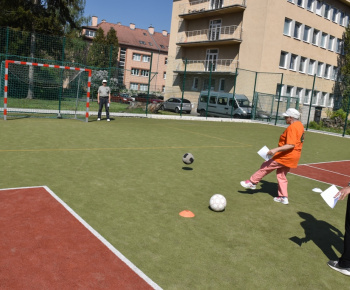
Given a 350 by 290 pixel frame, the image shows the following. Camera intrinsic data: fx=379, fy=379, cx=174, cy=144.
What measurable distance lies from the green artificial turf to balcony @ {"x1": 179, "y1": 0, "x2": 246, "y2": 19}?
30.5 metres

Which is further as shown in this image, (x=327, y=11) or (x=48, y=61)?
(x=327, y=11)

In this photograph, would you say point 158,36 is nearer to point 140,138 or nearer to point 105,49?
point 105,49

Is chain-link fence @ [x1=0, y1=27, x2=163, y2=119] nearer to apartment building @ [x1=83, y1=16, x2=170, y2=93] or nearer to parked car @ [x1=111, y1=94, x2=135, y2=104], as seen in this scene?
parked car @ [x1=111, y1=94, x2=135, y2=104]

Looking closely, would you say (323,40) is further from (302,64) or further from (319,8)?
(302,64)

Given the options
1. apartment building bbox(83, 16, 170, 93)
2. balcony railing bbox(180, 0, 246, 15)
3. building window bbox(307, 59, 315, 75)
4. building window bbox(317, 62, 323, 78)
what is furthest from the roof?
building window bbox(307, 59, 315, 75)

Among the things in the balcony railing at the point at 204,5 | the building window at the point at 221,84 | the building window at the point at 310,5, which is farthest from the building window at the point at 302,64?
the balcony railing at the point at 204,5

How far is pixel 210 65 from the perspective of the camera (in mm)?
39344

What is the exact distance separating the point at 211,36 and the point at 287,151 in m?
37.3

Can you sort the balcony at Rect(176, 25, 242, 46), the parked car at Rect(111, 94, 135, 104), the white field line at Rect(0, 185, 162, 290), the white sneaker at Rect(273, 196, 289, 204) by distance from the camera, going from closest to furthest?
the white field line at Rect(0, 185, 162, 290) < the white sneaker at Rect(273, 196, 289, 204) < the parked car at Rect(111, 94, 135, 104) < the balcony at Rect(176, 25, 242, 46)

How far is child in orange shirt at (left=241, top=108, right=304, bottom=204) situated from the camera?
6434 mm

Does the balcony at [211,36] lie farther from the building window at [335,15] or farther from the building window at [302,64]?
the building window at [335,15]

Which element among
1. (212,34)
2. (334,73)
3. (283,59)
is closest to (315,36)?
(334,73)

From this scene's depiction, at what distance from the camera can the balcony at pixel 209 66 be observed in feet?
128

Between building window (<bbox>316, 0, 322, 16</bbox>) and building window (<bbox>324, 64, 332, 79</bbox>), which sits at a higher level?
building window (<bbox>316, 0, 322, 16</bbox>)
